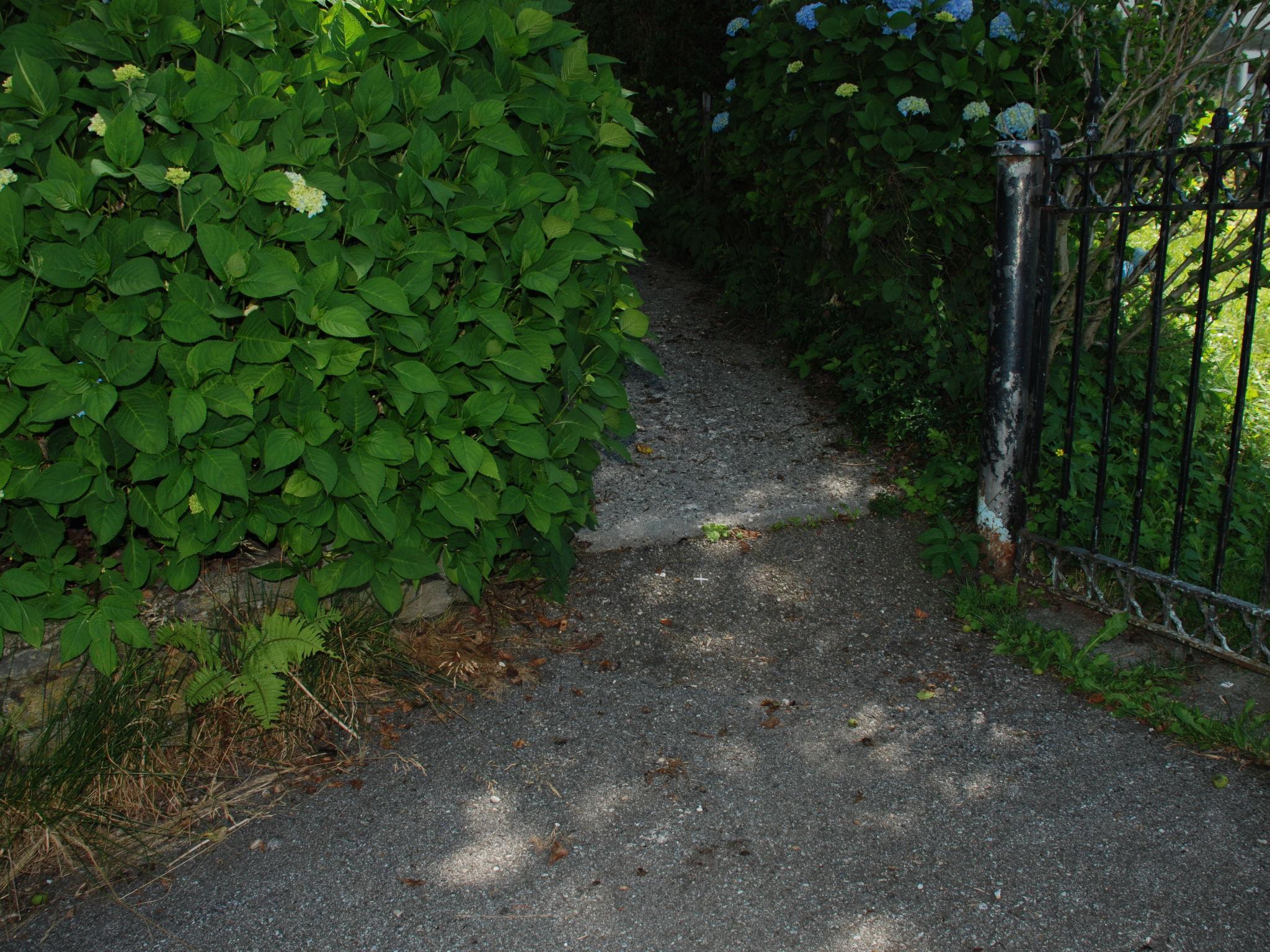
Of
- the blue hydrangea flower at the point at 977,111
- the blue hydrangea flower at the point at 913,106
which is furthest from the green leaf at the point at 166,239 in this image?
the blue hydrangea flower at the point at 977,111

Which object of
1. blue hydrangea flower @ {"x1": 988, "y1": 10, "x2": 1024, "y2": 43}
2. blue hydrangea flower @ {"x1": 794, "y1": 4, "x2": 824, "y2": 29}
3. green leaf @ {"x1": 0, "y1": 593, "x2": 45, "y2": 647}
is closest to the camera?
green leaf @ {"x1": 0, "y1": 593, "x2": 45, "y2": 647}

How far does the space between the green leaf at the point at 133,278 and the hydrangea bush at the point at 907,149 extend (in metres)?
3.36

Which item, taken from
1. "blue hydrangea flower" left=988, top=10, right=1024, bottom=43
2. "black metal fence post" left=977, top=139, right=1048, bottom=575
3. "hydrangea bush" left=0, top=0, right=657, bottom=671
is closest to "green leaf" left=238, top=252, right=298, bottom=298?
"hydrangea bush" left=0, top=0, right=657, bottom=671

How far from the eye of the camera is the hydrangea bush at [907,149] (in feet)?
16.6

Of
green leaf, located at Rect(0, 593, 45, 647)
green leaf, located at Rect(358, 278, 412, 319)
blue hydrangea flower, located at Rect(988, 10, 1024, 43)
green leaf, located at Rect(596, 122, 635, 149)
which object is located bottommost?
green leaf, located at Rect(0, 593, 45, 647)

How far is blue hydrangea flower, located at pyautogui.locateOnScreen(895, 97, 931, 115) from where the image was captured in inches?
199

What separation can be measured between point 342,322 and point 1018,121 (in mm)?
3165

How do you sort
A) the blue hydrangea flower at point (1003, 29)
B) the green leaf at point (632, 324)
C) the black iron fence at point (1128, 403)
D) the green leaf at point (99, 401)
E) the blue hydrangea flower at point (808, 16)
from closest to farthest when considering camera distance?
the green leaf at point (99, 401), the black iron fence at point (1128, 403), the green leaf at point (632, 324), the blue hydrangea flower at point (1003, 29), the blue hydrangea flower at point (808, 16)

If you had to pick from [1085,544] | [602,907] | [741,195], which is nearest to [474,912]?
[602,907]

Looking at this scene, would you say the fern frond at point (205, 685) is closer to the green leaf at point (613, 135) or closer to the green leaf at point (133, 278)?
the green leaf at point (133, 278)

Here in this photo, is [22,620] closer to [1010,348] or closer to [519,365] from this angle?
[519,365]

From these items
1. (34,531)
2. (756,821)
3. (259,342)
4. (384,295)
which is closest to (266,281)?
(259,342)

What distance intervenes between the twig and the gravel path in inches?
6.8

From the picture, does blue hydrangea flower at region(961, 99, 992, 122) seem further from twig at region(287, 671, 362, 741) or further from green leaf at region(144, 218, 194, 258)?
twig at region(287, 671, 362, 741)
